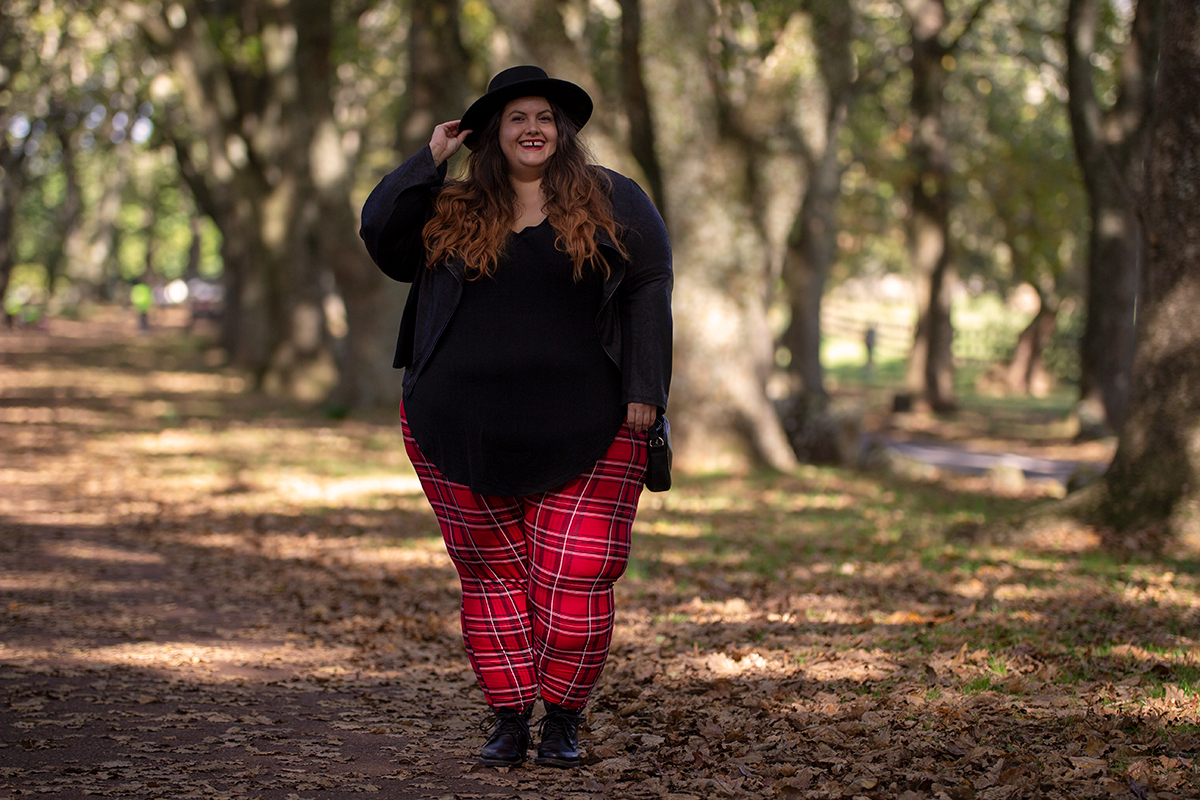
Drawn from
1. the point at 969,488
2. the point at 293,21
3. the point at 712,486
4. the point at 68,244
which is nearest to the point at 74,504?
the point at 712,486

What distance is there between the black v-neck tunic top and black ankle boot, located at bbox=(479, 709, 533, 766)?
2.75ft

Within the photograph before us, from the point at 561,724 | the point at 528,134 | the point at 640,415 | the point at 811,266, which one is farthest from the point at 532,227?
the point at 811,266

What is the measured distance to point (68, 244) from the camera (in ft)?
165

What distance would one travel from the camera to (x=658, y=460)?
4.12 meters

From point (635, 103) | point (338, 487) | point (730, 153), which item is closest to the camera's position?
point (338, 487)

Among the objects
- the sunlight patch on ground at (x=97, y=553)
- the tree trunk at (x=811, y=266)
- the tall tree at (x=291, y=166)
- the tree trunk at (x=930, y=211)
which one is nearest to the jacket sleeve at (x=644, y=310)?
the sunlight patch on ground at (x=97, y=553)

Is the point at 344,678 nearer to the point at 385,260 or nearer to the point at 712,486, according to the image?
the point at 385,260

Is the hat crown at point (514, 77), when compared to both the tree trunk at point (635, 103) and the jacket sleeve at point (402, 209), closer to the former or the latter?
the jacket sleeve at point (402, 209)

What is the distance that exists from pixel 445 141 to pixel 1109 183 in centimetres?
1473

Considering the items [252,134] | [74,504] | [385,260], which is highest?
[252,134]

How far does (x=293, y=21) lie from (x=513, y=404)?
1711 centimetres

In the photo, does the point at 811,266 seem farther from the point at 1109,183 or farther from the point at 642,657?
the point at 642,657

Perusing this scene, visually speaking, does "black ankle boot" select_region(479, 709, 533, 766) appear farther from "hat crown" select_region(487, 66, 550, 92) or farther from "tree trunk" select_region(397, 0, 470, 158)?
"tree trunk" select_region(397, 0, 470, 158)

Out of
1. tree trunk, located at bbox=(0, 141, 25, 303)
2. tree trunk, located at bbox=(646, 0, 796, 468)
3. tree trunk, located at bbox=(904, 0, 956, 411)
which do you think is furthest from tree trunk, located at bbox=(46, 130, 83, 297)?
tree trunk, located at bbox=(646, 0, 796, 468)
